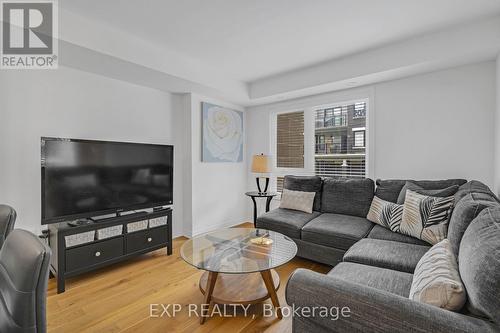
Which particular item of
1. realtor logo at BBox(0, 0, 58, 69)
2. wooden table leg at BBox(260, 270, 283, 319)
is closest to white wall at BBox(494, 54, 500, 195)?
wooden table leg at BBox(260, 270, 283, 319)

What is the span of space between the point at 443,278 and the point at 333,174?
294cm

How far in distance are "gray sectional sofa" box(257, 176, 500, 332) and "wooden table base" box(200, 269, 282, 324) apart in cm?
50

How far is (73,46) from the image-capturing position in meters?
2.26

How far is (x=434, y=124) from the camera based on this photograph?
119 inches

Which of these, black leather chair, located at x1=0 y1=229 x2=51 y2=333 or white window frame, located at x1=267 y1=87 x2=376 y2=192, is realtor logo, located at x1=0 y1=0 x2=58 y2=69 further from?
white window frame, located at x1=267 y1=87 x2=376 y2=192

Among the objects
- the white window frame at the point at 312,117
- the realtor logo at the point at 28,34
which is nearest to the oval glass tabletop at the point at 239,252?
the white window frame at the point at 312,117

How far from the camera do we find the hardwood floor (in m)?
1.82

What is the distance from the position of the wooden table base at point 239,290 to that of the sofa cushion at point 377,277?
514 millimetres

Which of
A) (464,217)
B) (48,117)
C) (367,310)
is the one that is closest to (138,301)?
(367,310)

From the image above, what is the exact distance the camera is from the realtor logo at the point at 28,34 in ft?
6.72

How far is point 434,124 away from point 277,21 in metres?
2.25

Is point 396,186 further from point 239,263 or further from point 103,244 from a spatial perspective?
point 103,244

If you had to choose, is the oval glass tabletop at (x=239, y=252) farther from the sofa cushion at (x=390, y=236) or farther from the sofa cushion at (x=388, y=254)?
the sofa cushion at (x=390, y=236)

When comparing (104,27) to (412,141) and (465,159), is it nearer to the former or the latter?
(412,141)
